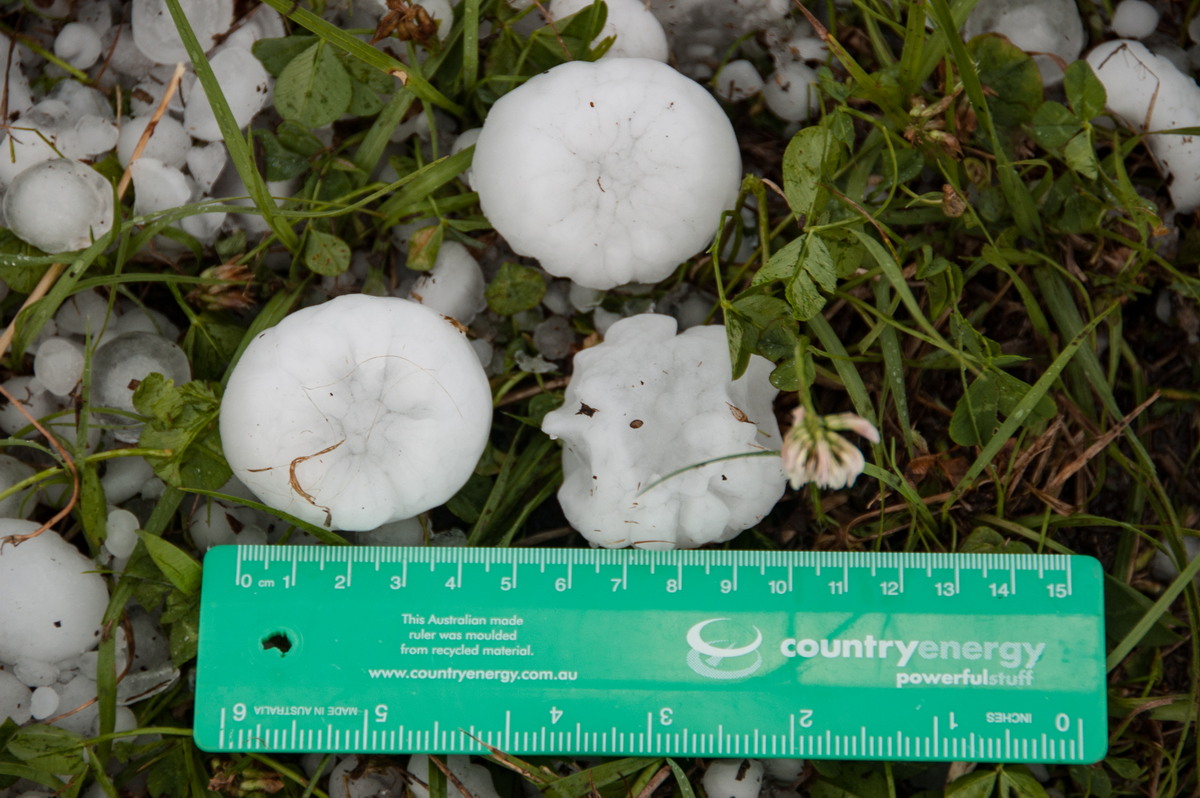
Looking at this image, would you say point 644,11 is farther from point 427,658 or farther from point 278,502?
point 427,658

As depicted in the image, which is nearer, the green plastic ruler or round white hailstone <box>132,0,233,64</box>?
the green plastic ruler

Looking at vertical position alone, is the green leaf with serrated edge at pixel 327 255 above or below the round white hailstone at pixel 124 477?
above

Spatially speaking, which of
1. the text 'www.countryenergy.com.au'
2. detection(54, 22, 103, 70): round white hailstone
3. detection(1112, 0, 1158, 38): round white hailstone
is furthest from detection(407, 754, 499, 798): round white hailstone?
detection(1112, 0, 1158, 38): round white hailstone

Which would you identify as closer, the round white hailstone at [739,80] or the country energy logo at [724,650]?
the country energy logo at [724,650]

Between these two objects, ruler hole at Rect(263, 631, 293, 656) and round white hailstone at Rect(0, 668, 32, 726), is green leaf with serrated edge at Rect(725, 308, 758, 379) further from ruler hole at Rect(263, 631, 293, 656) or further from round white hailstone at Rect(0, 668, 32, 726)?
round white hailstone at Rect(0, 668, 32, 726)

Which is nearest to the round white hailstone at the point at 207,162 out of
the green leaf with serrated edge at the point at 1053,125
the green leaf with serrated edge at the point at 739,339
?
the green leaf with serrated edge at the point at 739,339

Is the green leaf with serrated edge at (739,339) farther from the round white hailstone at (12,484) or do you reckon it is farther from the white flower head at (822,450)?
the round white hailstone at (12,484)

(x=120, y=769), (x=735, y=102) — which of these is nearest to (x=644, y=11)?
(x=735, y=102)
